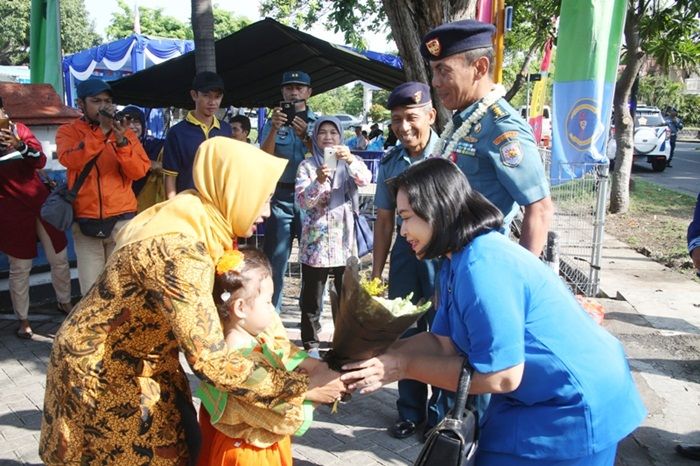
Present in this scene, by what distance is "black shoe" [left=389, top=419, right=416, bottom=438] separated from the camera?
142 inches

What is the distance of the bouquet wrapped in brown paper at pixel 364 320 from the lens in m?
1.80

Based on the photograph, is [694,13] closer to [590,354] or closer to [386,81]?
[386,81]

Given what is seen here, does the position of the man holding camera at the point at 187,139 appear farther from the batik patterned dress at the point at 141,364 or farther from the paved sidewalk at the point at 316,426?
the batik patterned dress at the point at 141,364

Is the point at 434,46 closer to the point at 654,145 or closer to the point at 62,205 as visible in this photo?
the point at 62,205

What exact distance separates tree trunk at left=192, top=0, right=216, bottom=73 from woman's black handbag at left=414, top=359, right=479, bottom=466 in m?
4.46

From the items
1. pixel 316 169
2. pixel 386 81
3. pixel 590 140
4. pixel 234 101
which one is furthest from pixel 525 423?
pixel 234 101

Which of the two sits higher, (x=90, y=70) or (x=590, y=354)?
(x=90, y=70)

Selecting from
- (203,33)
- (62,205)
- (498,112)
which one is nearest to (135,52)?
(203,33)

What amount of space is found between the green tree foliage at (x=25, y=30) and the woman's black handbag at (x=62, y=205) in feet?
117

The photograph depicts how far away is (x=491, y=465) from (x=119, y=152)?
3765 millimetres

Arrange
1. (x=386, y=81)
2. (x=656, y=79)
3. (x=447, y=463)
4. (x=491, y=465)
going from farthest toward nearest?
(x=656, y=79)
(x=386, y=81)
(x=491, y=465)
(x=447, y=463)

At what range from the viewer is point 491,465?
6.26ft

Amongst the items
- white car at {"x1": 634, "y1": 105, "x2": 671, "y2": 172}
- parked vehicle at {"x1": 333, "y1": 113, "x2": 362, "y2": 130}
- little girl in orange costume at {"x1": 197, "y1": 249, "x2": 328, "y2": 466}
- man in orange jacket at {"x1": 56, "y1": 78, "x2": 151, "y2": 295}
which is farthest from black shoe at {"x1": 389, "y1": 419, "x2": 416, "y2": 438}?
parked vehicle at {"x1": 333, "y1": 113, "x2": 362, "y2": 130}

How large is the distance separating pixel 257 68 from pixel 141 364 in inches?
283
